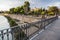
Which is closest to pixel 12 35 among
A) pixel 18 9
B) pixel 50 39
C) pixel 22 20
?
pixel 50 39

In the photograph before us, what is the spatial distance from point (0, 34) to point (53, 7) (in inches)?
5258

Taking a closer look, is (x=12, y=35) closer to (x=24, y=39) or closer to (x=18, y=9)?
(x=24, y=39)

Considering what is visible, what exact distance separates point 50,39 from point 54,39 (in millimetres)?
258

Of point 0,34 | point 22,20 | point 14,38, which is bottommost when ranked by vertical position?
point 22,20

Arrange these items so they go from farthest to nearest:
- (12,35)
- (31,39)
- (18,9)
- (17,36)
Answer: (18,9)
(31,39)
(17,36)
(12,35)

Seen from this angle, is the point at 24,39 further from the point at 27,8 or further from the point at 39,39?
the point at 27,8

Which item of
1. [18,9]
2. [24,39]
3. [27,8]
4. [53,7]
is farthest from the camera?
[53,7]

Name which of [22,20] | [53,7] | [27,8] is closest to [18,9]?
[27,8]

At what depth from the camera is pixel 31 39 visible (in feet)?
36.3

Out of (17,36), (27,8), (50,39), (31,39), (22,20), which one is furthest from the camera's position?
(27,8)

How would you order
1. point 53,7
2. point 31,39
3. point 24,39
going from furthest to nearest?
point 53,7, point 31,39, point 24,39

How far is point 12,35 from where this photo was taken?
26.4 ft

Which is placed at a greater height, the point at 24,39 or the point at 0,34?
the point at 0,34

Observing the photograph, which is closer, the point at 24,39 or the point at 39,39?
the point at 24,39
